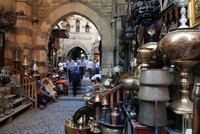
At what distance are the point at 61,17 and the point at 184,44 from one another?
8.22 m

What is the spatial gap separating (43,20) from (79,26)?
47.0 ft

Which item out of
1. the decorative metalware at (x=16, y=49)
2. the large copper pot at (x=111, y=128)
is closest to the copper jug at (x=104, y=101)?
the large copper pot at (x=111, y=128)

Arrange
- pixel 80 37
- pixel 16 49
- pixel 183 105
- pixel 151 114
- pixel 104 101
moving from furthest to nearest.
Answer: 1. pixel 80 37
2. pixel 16 49
3. pixel 104 101
4. pixel 151 114
5. pixel 183 105

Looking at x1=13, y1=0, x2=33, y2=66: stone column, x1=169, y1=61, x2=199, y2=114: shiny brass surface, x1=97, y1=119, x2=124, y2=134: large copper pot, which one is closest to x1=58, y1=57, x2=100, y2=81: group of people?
x1=13, y1=0, x2=33, y2=66: stone column

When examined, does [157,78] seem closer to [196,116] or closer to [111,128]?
[196,116]

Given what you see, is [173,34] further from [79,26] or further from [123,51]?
[79,26]

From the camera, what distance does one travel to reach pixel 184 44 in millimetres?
1240

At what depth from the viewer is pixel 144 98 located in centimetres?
150

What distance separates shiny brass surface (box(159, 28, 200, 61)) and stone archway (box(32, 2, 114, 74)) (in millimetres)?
7151

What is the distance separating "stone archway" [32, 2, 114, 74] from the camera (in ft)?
27.7

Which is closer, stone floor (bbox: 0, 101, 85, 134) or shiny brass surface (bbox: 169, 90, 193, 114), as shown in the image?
shiny brass surface (bbox: 169, 90, 193, 114)

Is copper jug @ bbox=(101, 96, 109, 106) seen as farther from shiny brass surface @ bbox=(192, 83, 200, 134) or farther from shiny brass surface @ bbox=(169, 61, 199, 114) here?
shiny brass surface @ bbox=(192, 83, 200, 134)

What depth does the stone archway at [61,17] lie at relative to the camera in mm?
8445

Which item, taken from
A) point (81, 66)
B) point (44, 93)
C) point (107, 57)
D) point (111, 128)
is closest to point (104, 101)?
point (111, 128)
